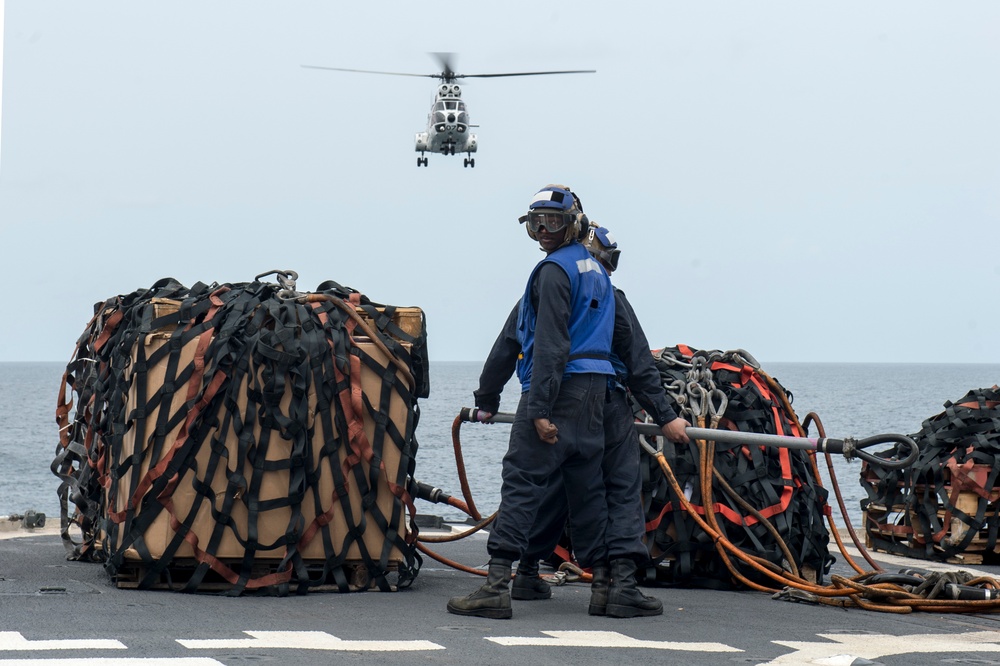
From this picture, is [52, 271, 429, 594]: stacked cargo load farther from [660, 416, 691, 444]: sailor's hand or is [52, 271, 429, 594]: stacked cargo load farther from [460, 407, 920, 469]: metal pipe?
[660, 416, 691, 444]: sailor's hand

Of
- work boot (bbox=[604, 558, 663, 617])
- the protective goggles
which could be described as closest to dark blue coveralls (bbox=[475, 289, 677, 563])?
work boot (bbox=[604, 558, 663, 617])

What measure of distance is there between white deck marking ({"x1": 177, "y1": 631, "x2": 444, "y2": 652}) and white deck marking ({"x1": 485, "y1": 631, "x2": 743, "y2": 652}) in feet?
1.37

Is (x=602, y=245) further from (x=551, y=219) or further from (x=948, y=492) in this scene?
(x=948, y=492)

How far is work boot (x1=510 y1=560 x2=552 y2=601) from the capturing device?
7.95m

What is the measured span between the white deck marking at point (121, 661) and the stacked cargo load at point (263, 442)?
2153 mm

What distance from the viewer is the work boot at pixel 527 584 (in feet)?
26.1

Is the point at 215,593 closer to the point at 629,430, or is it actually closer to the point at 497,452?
the point at 629,430

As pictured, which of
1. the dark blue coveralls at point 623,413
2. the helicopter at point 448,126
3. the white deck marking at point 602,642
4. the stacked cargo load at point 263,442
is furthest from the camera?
the helicopter at point 448,126

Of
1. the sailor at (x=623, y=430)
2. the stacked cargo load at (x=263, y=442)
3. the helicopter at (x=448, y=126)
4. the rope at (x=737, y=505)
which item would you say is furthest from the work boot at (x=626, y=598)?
the helicopter at (x=448, y=126)

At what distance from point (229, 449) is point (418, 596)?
1298mm

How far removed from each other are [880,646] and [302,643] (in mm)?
2556

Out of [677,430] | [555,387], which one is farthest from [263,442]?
[677,430]

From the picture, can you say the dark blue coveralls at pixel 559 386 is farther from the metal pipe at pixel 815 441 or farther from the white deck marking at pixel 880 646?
the white deck marking at pixel 880 646

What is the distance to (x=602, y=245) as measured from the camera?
26.2 feet
